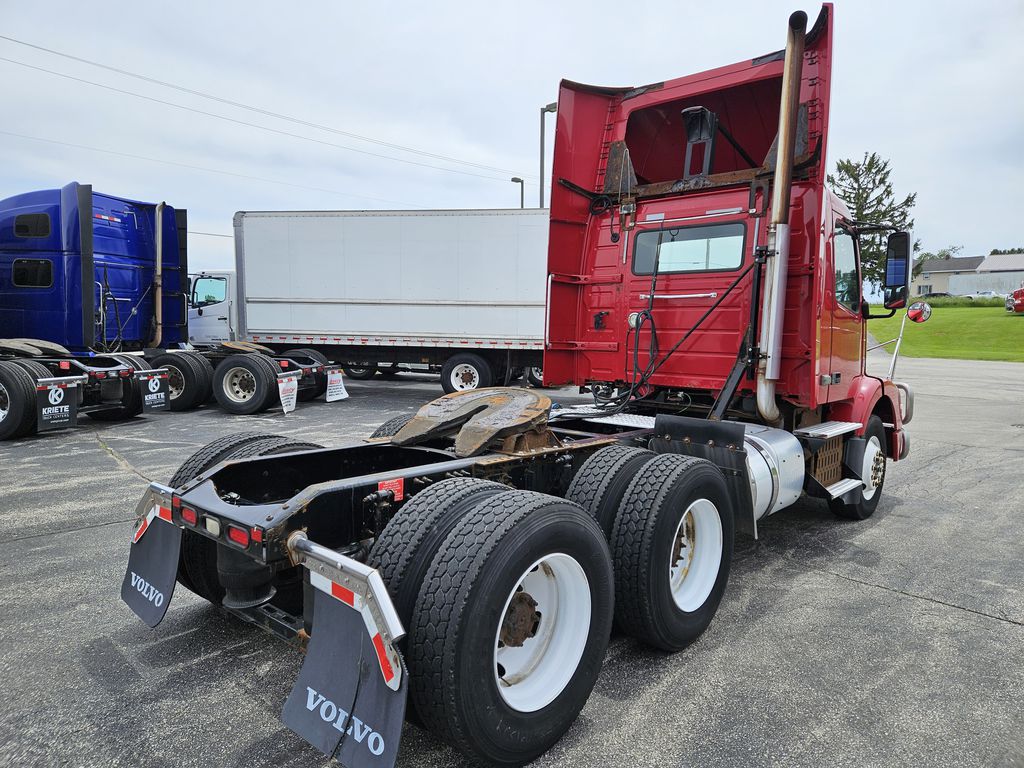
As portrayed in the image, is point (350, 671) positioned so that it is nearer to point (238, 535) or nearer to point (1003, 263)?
point (238, 535)

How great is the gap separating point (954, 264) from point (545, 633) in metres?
117

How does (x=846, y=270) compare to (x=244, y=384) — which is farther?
(x=244, y=384)

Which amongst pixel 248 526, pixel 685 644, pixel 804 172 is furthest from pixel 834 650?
pixel 804 172

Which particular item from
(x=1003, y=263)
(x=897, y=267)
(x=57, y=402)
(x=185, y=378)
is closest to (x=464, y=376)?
(x=185, y=378)

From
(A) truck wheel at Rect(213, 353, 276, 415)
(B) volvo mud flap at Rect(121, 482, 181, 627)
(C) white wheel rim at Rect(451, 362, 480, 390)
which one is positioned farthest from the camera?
(C) white wheel rim at Rect(451, 362, 480, 390)

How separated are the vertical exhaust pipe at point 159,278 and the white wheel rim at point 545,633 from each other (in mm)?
11263

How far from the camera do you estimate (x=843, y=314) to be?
5047 millimetres

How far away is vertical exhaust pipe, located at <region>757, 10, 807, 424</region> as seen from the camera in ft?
13.3

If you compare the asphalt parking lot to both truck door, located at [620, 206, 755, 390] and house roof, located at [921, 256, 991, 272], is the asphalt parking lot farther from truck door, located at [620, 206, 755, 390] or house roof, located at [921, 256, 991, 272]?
house roof, located at [921, 256, 991, 272]

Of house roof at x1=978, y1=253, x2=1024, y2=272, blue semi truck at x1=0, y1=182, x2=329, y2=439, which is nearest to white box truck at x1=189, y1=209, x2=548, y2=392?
blue semi truck at x1=0, y1=182, x2=329, y2=439

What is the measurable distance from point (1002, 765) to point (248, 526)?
281cm

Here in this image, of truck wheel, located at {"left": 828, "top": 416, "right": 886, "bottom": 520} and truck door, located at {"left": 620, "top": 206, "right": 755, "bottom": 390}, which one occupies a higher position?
truck door, located at {"left": 620, "top": 206, "right": 755, "bottom": 390}

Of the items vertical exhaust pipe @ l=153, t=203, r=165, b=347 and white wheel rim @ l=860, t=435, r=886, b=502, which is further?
vertical exhaust pipe @ l=153, t=203, r=165, b=347

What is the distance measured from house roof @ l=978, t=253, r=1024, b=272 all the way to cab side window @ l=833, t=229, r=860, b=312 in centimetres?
10430
